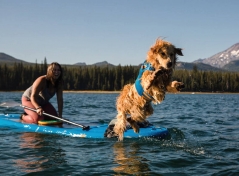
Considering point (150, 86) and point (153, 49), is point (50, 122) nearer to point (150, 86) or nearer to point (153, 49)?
point (150, 86)

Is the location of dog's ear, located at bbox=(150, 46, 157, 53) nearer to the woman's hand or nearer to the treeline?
the woman's hand

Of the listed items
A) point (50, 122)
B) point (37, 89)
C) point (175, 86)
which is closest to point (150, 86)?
point (175, 86)

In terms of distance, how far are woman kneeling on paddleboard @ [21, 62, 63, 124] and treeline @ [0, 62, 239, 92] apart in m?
104

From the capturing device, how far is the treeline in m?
119

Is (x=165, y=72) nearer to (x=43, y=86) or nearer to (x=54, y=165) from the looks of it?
(x=54, y=165)

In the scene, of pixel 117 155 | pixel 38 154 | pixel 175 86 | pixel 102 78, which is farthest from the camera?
pixel 102 78

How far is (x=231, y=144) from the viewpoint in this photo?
1005cm

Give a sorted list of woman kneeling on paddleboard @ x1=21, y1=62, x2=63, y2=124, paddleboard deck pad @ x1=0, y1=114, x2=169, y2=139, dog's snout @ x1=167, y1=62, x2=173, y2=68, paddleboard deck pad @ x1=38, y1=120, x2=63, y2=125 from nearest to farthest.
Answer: dog's snout @ x1=167, y1=62, x2=173, y2=68 → paddleboard deck pad @ x1=0, y1=114, x2=169, y2=139 → woman kneeling on paddleboard @ x1=21, y1=62, x2=63, y2=124 → paddleboard deck pad @ x1=38, y1=120, x2=63, y2=125

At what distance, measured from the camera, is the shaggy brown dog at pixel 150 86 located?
6.74 meters

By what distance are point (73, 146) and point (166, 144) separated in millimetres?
2799

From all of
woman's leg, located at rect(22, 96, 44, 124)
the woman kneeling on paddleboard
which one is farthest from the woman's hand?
woman's leg, located at rect(22, 96, 44, 124)

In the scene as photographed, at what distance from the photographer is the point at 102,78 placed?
128875 millimetres

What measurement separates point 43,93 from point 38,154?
13.7 feet

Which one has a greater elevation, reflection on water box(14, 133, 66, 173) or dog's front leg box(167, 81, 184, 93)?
dog's front leg box(167, 81, 184, 93)
